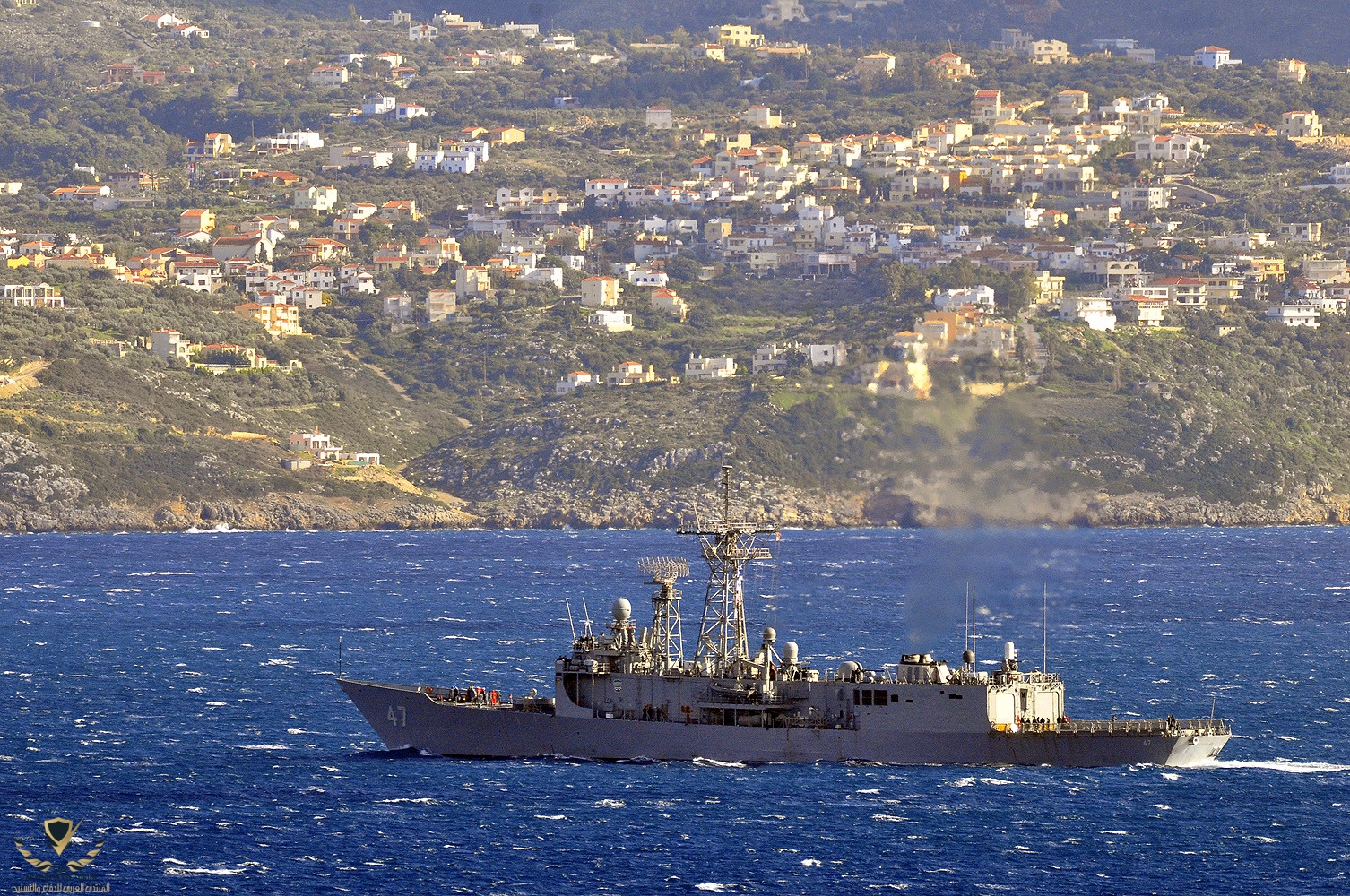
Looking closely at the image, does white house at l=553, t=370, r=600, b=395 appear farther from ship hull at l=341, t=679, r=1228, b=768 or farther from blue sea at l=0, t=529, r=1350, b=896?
ship hull at l=341, t=679, r=1228, b=768

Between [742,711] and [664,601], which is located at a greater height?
[664,601]

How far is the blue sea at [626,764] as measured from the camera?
55.0 metres

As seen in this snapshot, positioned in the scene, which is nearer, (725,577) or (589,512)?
(725,577)

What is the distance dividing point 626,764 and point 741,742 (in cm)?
319

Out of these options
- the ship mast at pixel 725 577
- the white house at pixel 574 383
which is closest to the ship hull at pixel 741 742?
the ship mast at pixel 725 577

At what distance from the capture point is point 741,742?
212 feet

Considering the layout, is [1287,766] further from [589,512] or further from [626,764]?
[589,512]

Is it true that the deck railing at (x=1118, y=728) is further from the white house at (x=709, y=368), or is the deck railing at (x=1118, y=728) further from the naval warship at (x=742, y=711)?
the white house at (x=709, y=368)

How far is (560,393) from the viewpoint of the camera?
192000 mm

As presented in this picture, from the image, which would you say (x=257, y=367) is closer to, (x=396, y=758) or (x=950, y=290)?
(x=950, y=290)

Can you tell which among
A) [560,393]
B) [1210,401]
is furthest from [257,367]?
[1210,401]

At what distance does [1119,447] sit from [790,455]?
22.0 m

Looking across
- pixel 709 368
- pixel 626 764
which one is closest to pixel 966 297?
pixel 709 368

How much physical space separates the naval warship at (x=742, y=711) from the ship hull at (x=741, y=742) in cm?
3
